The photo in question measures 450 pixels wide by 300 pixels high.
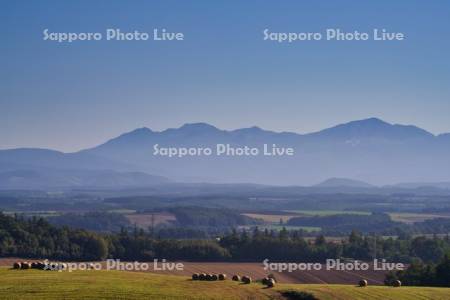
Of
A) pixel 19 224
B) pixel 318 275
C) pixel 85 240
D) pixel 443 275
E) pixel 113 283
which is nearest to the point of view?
pixel 113 283

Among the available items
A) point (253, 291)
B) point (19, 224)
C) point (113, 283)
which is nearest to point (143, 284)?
point (113, 283)

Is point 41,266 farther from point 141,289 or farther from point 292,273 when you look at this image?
point 292,273

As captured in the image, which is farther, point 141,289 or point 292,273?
point 292,273

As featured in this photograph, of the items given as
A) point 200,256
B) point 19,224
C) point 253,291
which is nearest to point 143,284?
point 253,291

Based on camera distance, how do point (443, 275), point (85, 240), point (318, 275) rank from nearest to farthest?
point (443, 275) < point (318, 275) < point (85, 240)

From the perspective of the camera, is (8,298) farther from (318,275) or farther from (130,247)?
(130,247)

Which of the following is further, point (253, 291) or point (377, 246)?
point (377, 246)

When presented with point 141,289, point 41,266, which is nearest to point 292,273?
point 41,266

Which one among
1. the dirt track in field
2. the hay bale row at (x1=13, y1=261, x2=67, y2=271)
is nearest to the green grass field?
the hay bale row at (x1=13, y1=261, x2=67, y2=271)
